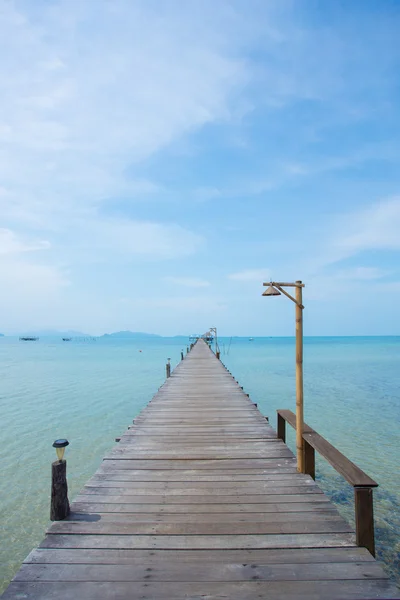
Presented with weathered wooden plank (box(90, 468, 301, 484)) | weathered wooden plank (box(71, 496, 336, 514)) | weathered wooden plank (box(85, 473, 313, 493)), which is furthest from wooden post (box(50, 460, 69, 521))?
weathered wooden plank (box(90, 468, 301, 484))

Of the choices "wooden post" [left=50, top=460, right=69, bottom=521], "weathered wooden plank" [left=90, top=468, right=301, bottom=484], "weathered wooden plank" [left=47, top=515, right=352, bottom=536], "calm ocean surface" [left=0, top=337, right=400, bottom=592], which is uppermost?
"wooden post" [left=50, top=460, right=69, bottom=521]

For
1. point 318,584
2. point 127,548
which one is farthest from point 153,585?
point 318,584

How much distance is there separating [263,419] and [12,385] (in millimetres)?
22256

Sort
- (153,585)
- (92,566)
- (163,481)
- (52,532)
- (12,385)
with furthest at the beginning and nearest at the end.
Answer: (12,385) < (163,481) < (52,532) < (92,566) < (153,585)

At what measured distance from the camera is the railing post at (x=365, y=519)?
Result: 315cm

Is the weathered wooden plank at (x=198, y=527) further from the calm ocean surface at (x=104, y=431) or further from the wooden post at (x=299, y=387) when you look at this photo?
the calm ocean surface at (x=104, y=431)

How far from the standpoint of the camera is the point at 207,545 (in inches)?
126

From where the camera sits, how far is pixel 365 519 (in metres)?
3.19

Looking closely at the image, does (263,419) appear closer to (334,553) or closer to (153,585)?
(334,553)

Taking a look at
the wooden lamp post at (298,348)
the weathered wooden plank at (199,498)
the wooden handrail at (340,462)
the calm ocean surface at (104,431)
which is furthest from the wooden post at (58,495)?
the wooden lamp post at (298,348)

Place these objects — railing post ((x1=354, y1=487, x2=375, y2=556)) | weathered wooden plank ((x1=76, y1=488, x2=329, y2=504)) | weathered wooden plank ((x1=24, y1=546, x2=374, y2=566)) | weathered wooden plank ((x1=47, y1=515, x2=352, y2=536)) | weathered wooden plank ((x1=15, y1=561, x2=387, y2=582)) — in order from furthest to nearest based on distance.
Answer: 1. weathered wooden plank ((x1=76, y1=488, x2=329, y2=504))
2. weathered wooden plank ((x1=47, y1=515, x2=352, y2=536))
3. railing post ((x1=354, y1=487, x2=375, y2=556))
4. weathered wooden plank ((x1=24, y1=546, x2=374, y2=566))
5. weathered wooden plank ((x1=15, y1=561, x2=387, y2=582))

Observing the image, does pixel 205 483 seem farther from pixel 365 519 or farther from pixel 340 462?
pixel 365 519

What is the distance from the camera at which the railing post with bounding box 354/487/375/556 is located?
10.3 feet

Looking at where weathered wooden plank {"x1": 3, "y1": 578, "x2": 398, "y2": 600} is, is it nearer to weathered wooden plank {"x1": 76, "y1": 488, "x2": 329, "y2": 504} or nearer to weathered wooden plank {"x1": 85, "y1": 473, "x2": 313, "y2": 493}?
weathered wooden plank {"x1": 76, "y1": 488, "x2": 329, "y2": 504}
